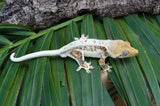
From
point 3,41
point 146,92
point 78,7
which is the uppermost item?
point 78,7

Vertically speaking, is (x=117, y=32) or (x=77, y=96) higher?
(x=117, y=32)

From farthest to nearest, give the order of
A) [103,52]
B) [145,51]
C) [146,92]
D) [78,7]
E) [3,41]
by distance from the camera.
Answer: [78,7] < [3,41] < [103,52] < [145,51] < [146,92]

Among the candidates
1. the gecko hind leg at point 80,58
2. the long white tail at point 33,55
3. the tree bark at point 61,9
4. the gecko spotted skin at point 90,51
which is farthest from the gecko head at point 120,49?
the long white tail at point 33,55

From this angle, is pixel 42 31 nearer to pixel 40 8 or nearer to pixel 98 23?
pixel 40 8

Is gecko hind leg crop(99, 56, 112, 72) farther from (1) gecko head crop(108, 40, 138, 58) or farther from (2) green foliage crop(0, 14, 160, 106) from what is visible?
(1) gecko head crop(108, 40, 138, 58)

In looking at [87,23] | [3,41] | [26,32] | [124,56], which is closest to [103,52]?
[124,56]

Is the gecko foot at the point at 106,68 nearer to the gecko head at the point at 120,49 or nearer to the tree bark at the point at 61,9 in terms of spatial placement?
the gecko head at the point at 120,49

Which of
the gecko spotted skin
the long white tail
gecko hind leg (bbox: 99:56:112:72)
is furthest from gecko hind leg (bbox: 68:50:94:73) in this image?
the long white tail
